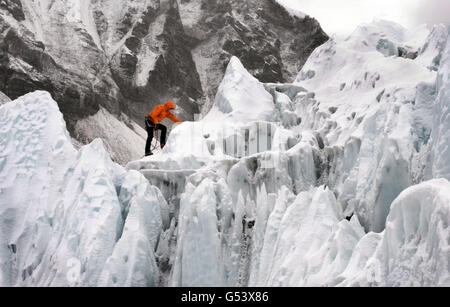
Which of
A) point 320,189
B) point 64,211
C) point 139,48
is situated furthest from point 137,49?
point 320,189

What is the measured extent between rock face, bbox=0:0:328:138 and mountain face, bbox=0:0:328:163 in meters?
0.16

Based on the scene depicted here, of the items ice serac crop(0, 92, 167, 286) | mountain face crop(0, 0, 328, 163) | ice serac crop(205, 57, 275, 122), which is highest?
mountain face crop(0, 0, 328, 163)

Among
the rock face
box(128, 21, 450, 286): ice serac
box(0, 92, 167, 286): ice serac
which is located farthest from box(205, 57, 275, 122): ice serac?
the rock face

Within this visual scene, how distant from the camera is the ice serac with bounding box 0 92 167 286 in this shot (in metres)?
14.7

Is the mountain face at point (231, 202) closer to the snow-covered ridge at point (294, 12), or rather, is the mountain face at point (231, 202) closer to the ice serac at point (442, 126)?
the ice serac at point (442, 126)

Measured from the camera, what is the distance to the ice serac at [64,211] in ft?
48.2

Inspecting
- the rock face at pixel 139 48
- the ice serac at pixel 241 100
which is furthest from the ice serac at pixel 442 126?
the rock face at pixel 139 48

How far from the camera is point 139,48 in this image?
320ft

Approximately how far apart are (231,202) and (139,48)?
84.6 metres

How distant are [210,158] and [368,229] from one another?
5754 millimetres

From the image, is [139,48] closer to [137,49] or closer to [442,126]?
[137,49]

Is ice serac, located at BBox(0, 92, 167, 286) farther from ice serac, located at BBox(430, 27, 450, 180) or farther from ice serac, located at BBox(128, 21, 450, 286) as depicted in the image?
ice serac, located at BBox(430, 27, 450, 180)

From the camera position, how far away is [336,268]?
1230cm

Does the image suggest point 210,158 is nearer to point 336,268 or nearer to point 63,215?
point 63,215
